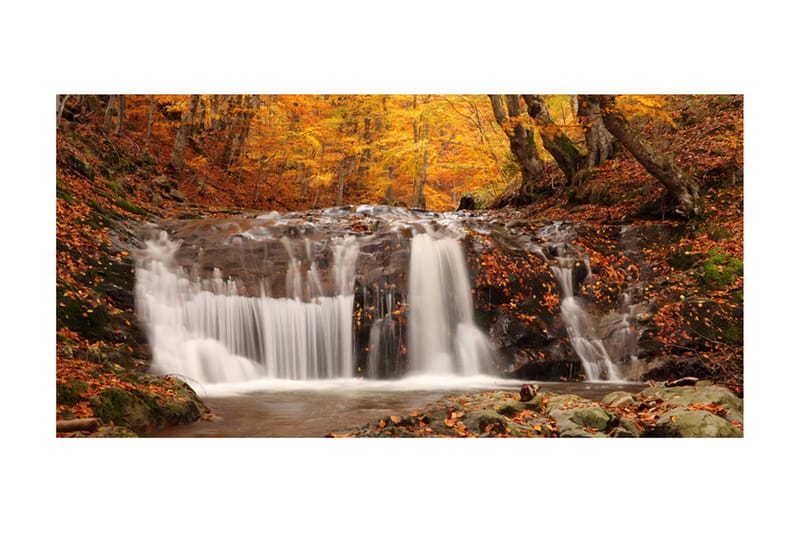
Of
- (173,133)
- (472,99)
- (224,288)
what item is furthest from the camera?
(173,133)

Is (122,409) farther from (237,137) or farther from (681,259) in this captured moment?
(237,137)

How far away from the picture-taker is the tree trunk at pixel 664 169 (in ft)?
23.3

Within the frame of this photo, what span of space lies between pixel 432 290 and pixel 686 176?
3.52 metres

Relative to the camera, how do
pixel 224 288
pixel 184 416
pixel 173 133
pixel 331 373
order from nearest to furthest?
pixel 184 416
pixel 331 373
pixel 224 288
pixel 173 133

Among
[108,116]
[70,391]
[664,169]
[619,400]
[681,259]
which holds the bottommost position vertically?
[619,400]

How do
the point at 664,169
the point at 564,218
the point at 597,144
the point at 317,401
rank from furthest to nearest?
the point at 597,144, the point at 564,218, the point at 664,169, the point at 317,401

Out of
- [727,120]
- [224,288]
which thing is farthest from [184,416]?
[727,120]

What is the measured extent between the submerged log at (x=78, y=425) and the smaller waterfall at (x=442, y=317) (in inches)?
123

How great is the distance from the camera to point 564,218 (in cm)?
847

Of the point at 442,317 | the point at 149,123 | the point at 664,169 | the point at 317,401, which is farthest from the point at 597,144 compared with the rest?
the point at 149,123

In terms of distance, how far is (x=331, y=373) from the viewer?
6.20 meters

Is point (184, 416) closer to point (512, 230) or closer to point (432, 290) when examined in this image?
point (432, 290)

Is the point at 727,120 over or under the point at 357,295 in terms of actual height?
over

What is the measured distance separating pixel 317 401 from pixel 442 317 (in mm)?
1921
